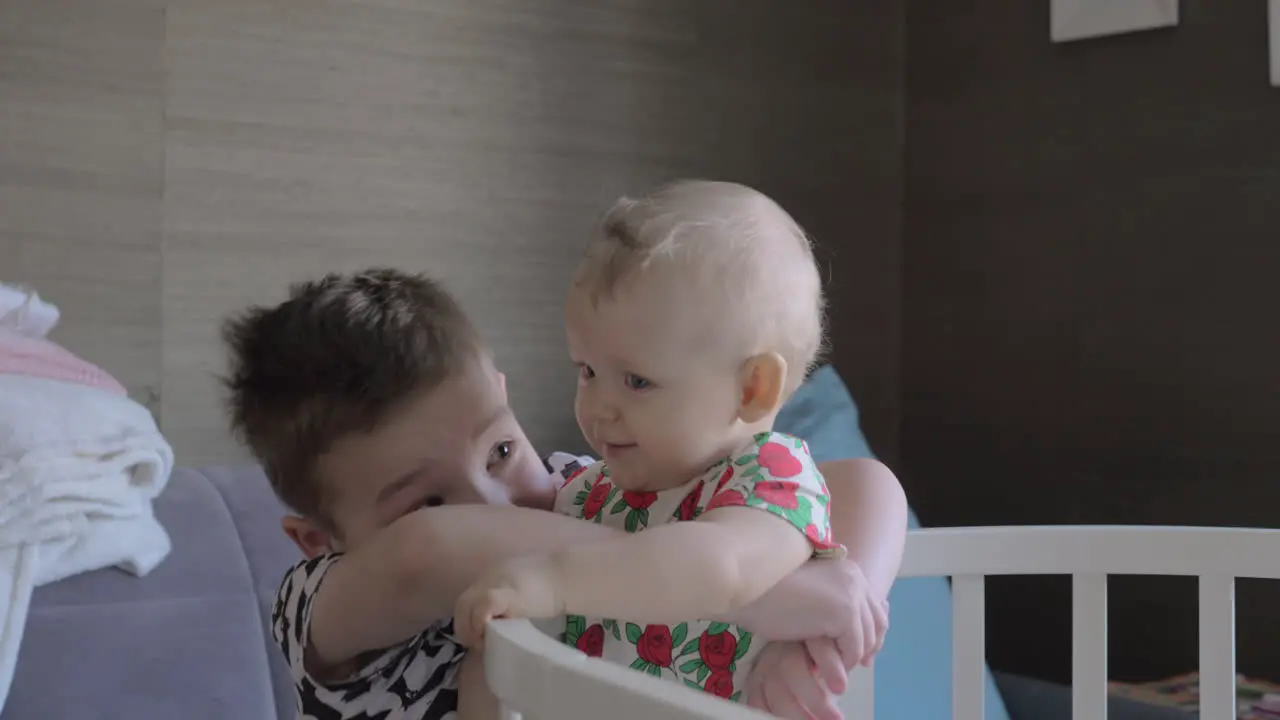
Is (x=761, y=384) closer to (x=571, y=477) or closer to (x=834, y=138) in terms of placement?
(x=571, y=477)

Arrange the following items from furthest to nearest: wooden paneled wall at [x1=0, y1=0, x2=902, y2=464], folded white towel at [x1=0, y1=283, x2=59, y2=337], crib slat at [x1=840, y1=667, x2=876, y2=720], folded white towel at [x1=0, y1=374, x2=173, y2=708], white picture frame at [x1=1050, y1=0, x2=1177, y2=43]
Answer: white picture frame at [x1=1050, y1=0, x2=1177, y2=43] < wooden paneled wall at [x1=0, y1=0, x2=902, y2=464] < folded white towel at [x1=0, y1=283, x2=59, y2=337] < folded white towel at [x1=0, y1=374, x2=173, y2=708] < crib slat at [x1=840, y1=667, x2=876, y2=720]

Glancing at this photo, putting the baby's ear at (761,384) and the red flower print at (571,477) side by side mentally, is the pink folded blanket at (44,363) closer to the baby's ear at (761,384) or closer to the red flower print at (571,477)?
the red flower print at (571,477)

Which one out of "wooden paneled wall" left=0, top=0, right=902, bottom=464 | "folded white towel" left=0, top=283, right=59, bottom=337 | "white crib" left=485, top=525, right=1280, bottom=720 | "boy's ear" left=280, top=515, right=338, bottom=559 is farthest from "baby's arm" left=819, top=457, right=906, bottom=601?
"wooden paneled wall" left=0, top=0, right=902, bottom=464

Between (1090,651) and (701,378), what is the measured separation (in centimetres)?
53

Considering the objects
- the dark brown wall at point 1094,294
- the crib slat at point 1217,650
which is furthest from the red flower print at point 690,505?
the dark brown wall at point 1094,294

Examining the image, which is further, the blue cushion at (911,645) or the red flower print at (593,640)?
the blue cushion at (911,645)

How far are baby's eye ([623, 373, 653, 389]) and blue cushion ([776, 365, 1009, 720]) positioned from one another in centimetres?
80

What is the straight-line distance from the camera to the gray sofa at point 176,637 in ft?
3.92

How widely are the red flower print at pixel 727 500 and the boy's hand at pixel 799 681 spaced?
0.09 meters

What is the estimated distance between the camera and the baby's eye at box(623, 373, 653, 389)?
698 mm

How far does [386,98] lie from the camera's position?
1714 mm

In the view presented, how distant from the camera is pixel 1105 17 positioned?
1.83 meters

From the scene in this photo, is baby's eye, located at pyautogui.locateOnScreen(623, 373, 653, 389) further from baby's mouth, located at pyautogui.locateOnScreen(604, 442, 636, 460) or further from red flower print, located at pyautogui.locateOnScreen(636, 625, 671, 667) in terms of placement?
red flower print, located at pyautogui.locateOnScreen(636, 625, 671, 667)

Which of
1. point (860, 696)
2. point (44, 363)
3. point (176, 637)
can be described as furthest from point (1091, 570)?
point (44, 363)
